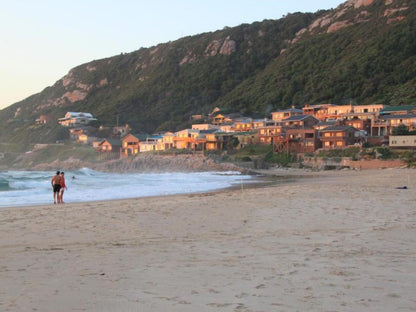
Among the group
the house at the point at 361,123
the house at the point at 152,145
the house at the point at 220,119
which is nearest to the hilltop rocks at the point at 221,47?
the house at the point at 220,119

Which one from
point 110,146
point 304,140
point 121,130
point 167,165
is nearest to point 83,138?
point 121,130

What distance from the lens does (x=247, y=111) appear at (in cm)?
8350

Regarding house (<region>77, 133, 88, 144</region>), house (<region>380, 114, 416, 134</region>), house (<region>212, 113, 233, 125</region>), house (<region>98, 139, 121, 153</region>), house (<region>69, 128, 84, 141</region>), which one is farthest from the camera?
house (<region>69, 128, 84, 141</region>)

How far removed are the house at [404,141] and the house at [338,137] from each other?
5044 mm

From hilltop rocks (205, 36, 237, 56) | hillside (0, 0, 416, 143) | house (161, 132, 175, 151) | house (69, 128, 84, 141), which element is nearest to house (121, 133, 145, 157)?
house (161, 132, 175, 151)

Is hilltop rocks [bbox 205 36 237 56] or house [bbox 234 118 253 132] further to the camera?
hilltop rocks [bbox 205 36 237 56]

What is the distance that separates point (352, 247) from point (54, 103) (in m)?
140

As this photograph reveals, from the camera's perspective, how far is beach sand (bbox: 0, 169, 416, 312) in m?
4.38

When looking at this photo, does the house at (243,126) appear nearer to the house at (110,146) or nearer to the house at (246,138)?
the house at (246,138)

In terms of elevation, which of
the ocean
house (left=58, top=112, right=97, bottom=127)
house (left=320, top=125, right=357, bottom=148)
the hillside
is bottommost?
the ocean

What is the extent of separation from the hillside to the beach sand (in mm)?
60656

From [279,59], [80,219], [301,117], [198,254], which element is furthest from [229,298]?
[279,59]

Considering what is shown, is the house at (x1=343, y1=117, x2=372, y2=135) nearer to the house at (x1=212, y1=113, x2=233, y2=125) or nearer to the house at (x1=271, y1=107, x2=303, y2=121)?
the house at (x1=271, y1=107, x2=303, y2=121)

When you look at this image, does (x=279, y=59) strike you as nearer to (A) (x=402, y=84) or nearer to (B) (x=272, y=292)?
(A) (x=402, y=84)
